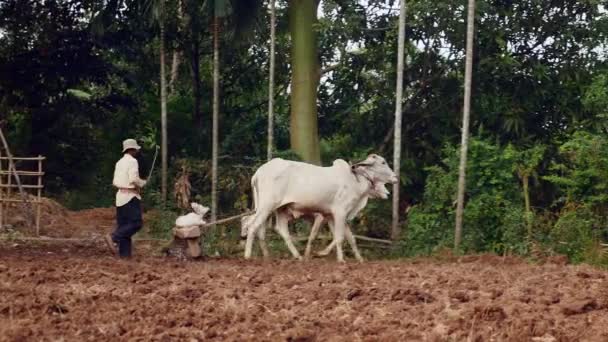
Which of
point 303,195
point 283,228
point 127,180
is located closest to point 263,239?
point 283,228

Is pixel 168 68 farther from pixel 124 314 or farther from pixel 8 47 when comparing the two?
pixel 124 314

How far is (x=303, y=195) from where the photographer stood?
12.8 metres

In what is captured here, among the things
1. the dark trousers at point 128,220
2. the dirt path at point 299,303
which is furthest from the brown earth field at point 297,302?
the dark trousers at point 128,220

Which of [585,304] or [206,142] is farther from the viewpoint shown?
[206,142]

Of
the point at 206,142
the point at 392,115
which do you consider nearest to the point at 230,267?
the point at 392,115

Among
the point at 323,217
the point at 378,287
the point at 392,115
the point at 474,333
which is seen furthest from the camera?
the point at 392,115

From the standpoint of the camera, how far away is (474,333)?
6.62 metres

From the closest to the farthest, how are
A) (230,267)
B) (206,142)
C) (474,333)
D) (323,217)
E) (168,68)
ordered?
(474,333)
(230,267)
(323,217)
(206,142)
(168,68)

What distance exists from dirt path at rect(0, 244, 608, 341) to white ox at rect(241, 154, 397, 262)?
1.92 metres

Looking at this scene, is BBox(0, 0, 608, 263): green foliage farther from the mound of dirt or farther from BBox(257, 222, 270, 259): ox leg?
BBox(257, 222, 270, 259): ox leg

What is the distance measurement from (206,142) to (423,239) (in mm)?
7091

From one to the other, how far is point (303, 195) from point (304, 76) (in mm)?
5088

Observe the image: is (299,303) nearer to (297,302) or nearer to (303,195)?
(297,302)

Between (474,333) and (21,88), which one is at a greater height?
(21,88)
